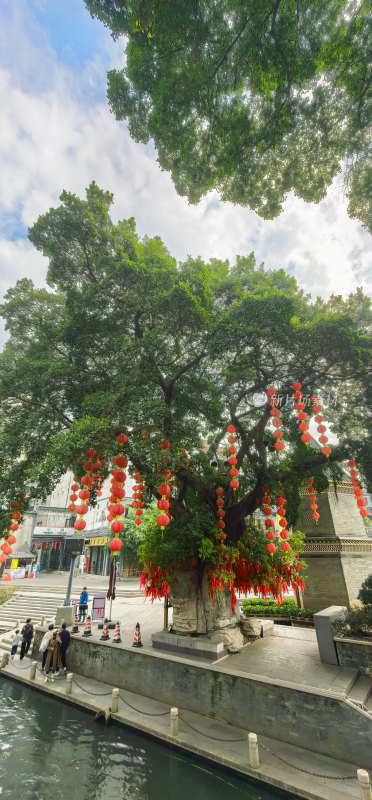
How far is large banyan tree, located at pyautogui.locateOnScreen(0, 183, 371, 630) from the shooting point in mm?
9156

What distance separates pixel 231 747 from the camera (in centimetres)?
643

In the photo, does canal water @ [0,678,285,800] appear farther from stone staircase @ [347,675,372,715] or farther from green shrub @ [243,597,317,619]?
green shrub @ [243,597,317,619]

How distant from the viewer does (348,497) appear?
15836mm

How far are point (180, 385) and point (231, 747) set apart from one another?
29.7 ft

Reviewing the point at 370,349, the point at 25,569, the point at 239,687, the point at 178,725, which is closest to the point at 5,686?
the point at 178,725

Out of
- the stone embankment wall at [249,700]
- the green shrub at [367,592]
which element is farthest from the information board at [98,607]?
the green shrub at [367,592]

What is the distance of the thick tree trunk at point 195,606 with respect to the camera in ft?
33.8

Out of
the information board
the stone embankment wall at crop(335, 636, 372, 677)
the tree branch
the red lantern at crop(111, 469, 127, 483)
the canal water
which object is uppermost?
the tree branch

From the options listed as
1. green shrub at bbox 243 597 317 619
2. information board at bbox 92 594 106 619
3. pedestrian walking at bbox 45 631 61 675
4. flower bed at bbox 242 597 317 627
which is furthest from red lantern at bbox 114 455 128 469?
green shrub at bbox 243 597 317 619

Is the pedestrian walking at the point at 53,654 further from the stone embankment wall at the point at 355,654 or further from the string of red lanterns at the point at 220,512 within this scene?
the stone embankment wall at the point at 355,654

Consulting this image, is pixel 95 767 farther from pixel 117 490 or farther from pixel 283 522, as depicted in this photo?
pixel 283 522

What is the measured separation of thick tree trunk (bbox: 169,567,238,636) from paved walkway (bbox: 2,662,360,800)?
7.32 feet

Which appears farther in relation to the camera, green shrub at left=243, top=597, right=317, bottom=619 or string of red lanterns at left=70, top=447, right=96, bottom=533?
green shrub at left=243, top=597, right=317, bottom=619

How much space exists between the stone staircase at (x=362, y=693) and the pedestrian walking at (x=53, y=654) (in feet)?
27.4
